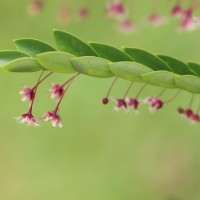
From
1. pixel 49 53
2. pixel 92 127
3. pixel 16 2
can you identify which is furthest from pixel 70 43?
pixel 16 2

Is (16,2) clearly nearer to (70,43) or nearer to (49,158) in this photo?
(49,158)

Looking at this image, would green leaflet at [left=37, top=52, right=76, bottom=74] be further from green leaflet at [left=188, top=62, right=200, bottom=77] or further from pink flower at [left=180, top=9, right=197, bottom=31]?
pink flower at [left=180, top=9, right=197, bottom=31]

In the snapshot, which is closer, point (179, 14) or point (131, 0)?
point (179, 14)

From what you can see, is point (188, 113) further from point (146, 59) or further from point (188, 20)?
point (188, 20)

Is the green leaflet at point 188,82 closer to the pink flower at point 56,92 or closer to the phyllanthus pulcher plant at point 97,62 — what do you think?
the phyllanthus pulcher plant at point 97,62

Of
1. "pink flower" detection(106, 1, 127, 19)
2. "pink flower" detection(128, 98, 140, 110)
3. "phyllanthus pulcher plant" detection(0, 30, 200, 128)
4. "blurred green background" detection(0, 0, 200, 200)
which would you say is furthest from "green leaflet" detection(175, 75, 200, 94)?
"blurred green background" detection(0, 0, 200, 200)

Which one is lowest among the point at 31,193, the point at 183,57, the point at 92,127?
the point at 31,193

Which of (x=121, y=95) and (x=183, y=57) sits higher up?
(x=183, y=57)

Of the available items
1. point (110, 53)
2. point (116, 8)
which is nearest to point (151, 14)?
point (116, 8)
